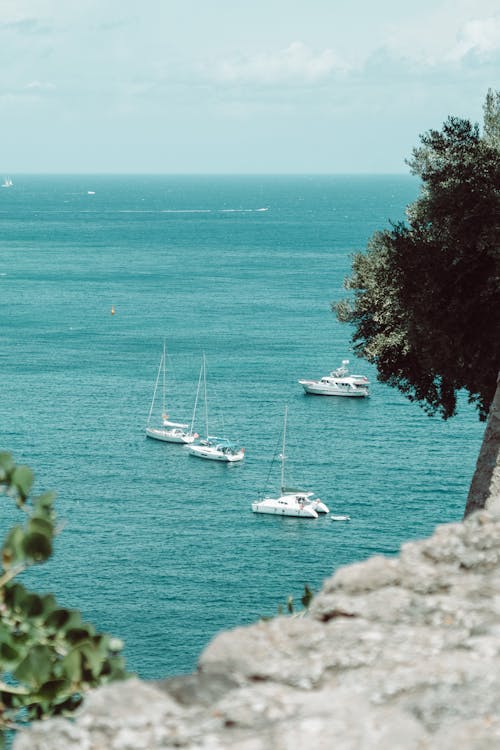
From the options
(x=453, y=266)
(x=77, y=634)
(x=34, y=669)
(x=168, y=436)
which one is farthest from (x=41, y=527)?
(x=168, y=436)

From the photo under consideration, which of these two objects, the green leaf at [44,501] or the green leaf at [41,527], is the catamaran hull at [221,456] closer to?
the green leaf at [44,501]

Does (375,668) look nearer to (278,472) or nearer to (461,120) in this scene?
(461,120)

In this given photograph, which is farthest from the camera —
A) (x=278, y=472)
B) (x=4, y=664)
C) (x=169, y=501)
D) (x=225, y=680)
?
(x=278, y=472)

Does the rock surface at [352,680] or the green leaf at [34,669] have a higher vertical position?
the rock surface at [352,680]

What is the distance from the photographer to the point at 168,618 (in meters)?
63.9

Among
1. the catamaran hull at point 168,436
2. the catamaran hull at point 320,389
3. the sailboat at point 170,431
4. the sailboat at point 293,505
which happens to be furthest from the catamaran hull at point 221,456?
the catamaran hull at point 320,389

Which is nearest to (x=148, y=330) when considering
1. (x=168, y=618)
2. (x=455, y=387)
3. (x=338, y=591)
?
(x=168, y=618)

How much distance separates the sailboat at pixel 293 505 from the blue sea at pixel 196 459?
0.96 metres

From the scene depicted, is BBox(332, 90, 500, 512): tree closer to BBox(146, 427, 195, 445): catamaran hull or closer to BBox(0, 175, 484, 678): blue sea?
BBox(0, 175, 484, 678): blue sea

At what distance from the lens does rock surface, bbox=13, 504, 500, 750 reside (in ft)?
11.6

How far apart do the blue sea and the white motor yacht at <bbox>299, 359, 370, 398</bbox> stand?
1.35m

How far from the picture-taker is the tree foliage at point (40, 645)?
4.46 m

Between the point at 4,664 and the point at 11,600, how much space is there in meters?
0.32

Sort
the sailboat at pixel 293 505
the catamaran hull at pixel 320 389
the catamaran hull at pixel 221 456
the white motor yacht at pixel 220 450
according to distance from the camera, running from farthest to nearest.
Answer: the catamaran hull at pixel 320 389 < the white motor yacht at pixel 220 450 < the catamaran hull at pixel 221 456 < the sailboat at pixel 293 505
